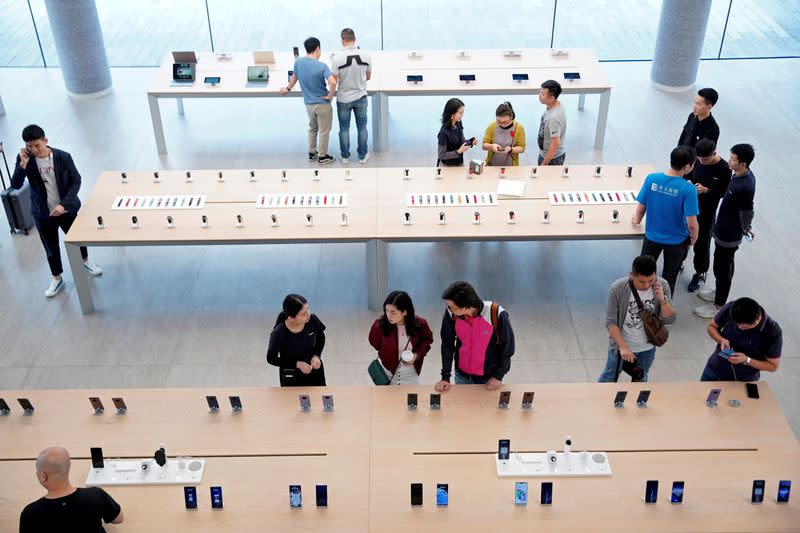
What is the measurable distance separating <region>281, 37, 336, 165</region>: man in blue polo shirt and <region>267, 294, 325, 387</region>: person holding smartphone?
15.1 feet

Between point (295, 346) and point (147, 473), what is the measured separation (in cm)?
126

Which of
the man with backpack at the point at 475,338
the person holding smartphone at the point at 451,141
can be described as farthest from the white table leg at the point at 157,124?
the man with backpack at the point at 475,338

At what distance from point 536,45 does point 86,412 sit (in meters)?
10.7

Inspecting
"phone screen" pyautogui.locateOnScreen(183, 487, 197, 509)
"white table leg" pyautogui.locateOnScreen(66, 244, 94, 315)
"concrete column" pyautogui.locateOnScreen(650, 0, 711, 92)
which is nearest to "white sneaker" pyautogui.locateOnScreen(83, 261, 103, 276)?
"white table leg" pyautogui.locateOnScreen(66, 244, 94, 315)

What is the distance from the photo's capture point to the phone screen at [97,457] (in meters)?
4.67

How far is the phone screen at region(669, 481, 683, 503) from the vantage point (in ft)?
14.6

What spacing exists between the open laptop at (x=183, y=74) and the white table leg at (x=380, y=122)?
2.29 m

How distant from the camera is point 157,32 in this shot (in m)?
13.8

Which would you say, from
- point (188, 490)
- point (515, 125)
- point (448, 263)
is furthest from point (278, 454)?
point (515, 125)

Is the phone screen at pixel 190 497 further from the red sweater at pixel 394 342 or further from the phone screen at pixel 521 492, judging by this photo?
the phone screen at pixel 521 492

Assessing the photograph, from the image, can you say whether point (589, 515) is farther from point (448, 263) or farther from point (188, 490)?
point (448, 263)

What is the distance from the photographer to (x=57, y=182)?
7.48 meters

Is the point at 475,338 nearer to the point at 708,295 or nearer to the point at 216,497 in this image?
the point at 216,497

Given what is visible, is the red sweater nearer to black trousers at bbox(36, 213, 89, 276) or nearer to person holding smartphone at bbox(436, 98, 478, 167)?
person holding smartphone at bbox(436, 98, 478, 167)
